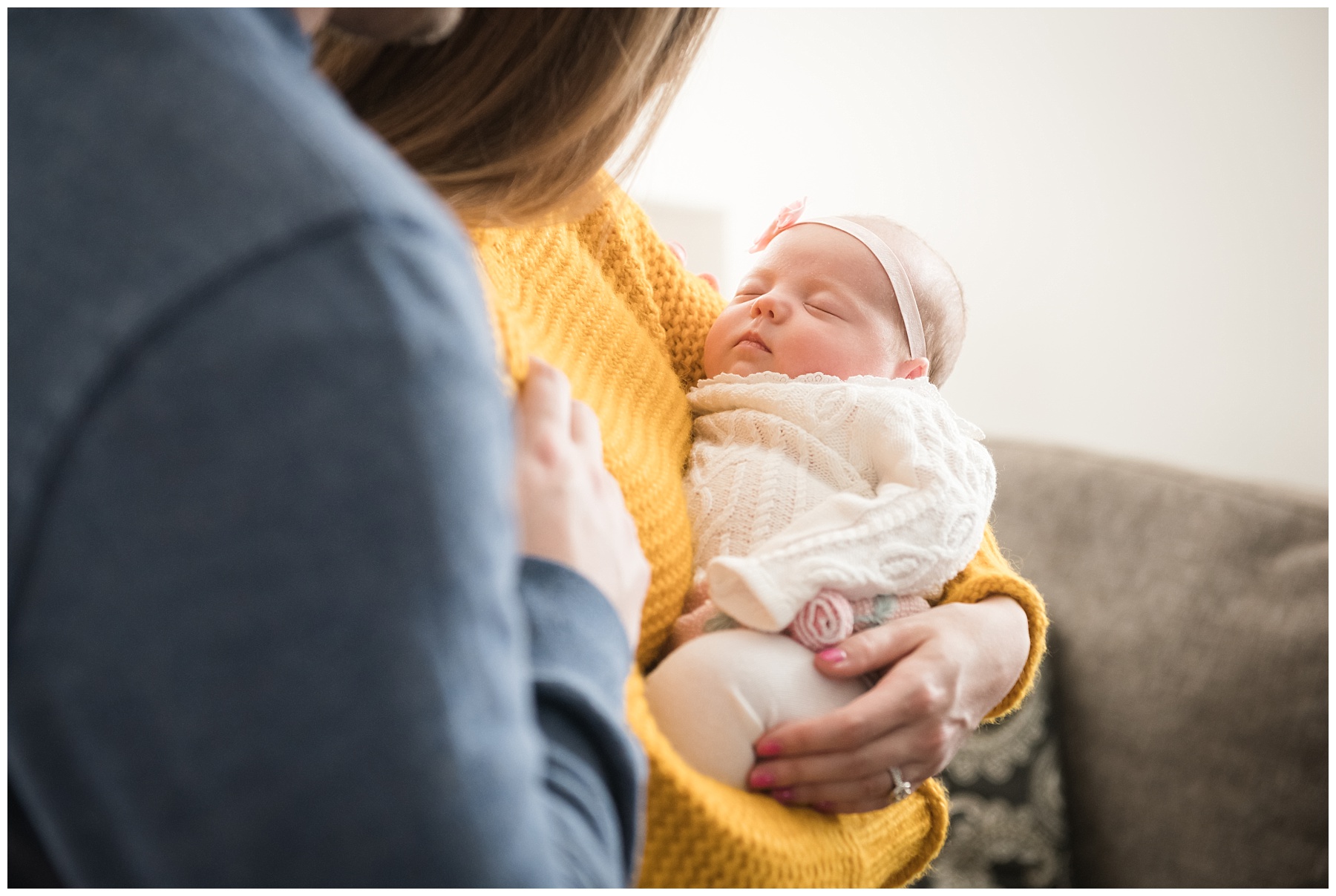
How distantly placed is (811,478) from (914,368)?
279 millimetres

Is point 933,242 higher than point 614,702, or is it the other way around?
point 614,702

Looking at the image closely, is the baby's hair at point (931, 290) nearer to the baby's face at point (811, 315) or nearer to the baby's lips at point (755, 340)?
the baby's face at point (811, 315)

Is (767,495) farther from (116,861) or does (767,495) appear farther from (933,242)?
(933,242)

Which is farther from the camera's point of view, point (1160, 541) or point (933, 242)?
point (933, 242)

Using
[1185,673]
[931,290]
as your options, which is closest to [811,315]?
[931,290]

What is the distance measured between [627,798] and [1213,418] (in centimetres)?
227

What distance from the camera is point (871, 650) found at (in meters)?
0.79

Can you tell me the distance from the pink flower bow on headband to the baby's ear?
231 millimetres

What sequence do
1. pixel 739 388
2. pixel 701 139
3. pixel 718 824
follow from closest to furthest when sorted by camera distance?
1. pixel 718 824
2. pixel 739 388
3. pixel 701 139

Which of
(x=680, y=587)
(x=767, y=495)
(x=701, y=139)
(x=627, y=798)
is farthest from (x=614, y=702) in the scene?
(x=701, y=139)

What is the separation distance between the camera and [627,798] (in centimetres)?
47

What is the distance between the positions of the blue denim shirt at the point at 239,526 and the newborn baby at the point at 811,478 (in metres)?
0.43

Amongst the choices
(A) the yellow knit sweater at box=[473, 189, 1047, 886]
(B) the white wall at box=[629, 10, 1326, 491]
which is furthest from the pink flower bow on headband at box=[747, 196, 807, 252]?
(B) the white wall at box=[629, 10, 1326, 491]

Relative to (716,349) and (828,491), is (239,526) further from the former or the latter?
(716,349)
